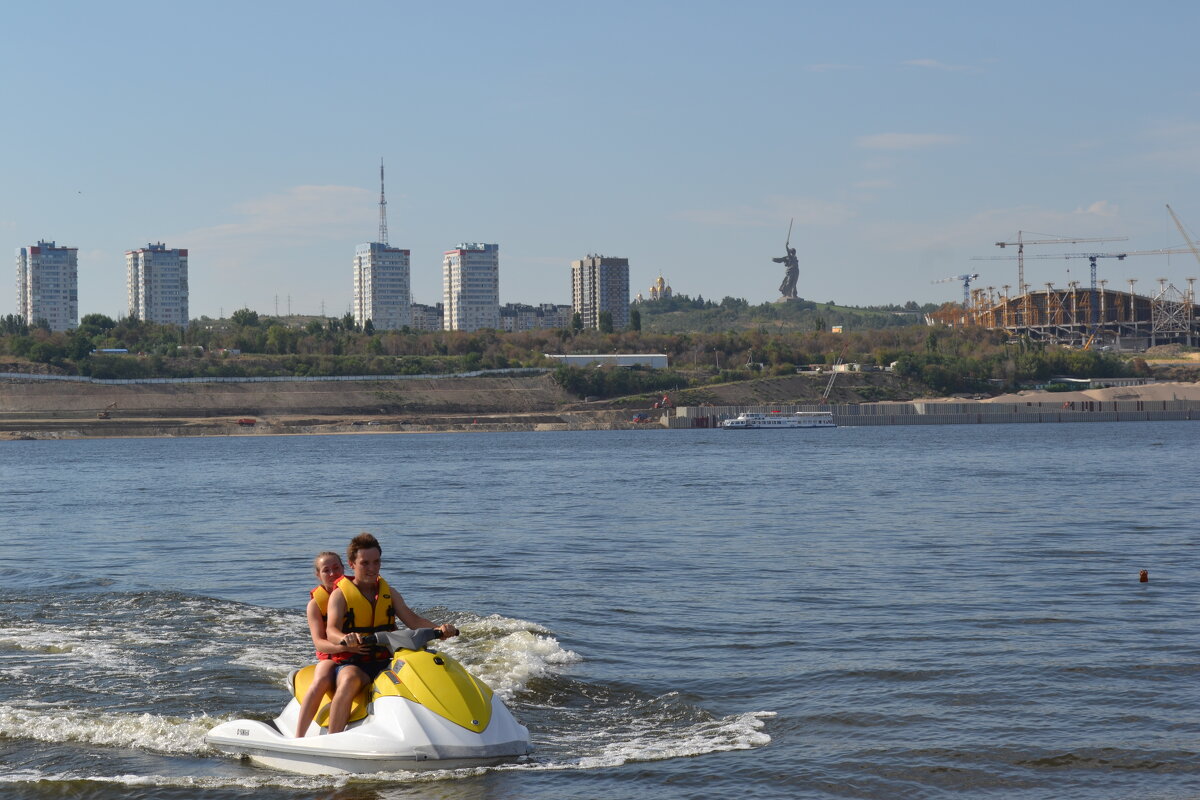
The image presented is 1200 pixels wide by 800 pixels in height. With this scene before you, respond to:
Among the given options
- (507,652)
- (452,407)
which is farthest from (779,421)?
(507,652)

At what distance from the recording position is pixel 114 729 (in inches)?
603

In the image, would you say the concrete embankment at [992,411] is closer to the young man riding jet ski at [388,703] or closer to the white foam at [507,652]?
the white foam at [507,652]

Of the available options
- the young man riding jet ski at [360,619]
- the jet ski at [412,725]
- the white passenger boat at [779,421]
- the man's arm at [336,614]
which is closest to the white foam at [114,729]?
the jet ski at [412,725]

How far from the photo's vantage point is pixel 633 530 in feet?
126

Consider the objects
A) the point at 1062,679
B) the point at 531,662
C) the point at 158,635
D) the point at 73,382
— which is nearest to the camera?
the point at 1062,679

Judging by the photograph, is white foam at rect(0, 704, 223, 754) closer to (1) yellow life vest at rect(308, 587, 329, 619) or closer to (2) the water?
(2) the water

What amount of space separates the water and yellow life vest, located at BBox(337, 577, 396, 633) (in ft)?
5.20

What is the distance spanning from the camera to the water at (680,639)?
524 inches

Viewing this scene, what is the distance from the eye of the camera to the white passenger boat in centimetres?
16600

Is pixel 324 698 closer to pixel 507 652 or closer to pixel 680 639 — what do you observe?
pixel 507 652

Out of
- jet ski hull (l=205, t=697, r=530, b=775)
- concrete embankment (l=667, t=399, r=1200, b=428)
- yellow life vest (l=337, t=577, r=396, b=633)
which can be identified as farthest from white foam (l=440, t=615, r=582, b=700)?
Answer: concrete embankment (l=667, t=399, r=1200, b=428)

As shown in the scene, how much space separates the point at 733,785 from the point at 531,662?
6.32 meters

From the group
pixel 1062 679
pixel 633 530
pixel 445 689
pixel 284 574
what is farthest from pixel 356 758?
pixel 633 530

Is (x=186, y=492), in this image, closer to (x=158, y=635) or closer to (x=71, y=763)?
(x=158, y=635)
